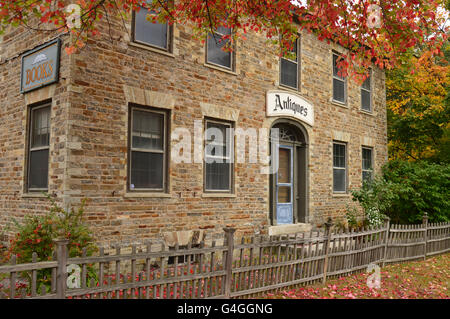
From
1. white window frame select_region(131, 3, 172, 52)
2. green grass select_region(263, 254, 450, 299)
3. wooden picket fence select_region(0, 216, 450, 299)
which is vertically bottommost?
green grass select_region(263, 254, 450, 299)

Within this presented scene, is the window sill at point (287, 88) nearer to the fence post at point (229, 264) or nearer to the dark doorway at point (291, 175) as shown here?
the dark doorway at point (291, 175)

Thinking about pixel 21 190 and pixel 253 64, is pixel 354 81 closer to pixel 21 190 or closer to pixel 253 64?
pixel 253 64

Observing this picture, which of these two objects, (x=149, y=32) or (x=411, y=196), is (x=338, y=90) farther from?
(x=149, y=32)

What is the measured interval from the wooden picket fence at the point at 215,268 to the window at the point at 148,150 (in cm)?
162

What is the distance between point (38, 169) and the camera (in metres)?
8.23

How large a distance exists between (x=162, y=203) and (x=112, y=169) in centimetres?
133

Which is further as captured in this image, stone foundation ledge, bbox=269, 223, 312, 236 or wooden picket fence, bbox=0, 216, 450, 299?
stone foundation ledge, bbox=269, 223, 312, 236

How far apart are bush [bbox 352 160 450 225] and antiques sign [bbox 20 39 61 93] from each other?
8955 mm

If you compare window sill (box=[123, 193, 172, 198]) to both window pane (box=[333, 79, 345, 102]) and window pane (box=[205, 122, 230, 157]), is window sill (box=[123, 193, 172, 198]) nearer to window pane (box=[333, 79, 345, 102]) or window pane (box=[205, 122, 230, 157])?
window pane (box=[205, 122, 230, 157])

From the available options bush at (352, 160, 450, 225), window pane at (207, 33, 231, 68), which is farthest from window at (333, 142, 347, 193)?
window pane at (207, 33, 231, 68)

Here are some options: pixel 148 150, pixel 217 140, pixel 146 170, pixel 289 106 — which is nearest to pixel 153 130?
pixel 148 150

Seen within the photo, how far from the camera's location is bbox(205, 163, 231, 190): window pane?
32.0ft

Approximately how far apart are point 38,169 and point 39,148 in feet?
1.39

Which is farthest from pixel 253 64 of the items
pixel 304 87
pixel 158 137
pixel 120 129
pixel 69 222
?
pixel 69 222
